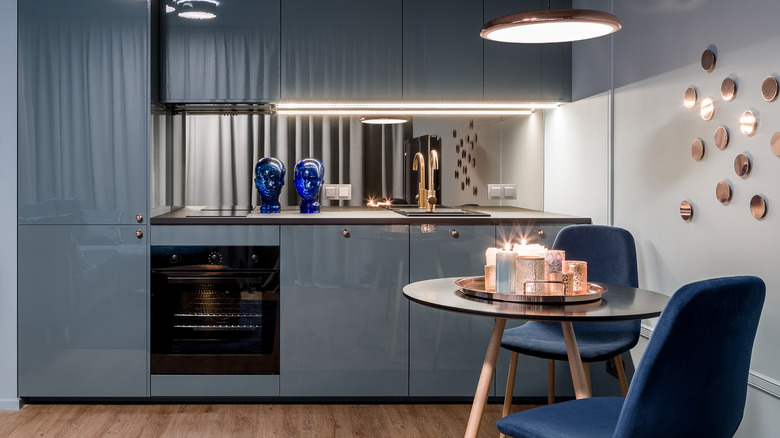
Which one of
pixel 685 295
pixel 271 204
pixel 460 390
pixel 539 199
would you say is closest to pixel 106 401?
pixel 271 204

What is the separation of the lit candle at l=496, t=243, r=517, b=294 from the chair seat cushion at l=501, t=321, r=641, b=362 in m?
0.68

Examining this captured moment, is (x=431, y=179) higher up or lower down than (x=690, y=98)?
lower down

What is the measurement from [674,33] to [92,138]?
8.40 ft

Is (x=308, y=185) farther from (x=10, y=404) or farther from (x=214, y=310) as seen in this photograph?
(x=10, y=404)

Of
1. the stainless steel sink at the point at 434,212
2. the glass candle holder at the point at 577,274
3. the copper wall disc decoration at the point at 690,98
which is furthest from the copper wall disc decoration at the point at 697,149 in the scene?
the stainless steel sink at the point at 434,212

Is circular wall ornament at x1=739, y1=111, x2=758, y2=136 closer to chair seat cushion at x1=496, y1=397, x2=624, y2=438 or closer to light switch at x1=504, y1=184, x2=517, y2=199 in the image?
chair seat cushion at x1=496, y1=397, x2=624, y2=438

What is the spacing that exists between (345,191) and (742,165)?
2.25 meters

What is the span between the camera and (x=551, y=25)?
2.24 meters

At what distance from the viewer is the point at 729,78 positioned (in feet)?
7.95

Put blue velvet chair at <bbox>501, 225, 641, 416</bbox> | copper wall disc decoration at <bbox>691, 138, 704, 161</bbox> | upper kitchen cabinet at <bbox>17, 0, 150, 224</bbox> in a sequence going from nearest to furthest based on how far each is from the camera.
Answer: copper wall disc decoration at <bbox>691, 138, 704, 161</bbox>, blue velvet chair at <bbox>501, 225, 641, 416</bbox>, upper kitchen cabinet at <bbox>17, 0, 150, 224</bbox>

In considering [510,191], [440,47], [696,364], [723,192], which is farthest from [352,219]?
[696,364]

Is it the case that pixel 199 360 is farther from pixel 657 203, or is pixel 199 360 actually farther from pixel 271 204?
pixel 657 203

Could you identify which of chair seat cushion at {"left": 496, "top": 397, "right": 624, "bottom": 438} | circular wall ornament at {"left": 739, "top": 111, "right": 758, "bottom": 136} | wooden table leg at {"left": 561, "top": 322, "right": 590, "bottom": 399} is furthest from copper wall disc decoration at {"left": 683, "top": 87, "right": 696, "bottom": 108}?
chair seat cushion at {"left": 496, "top": 397, "right": 624, "bottom": 438}

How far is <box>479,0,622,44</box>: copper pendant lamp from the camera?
6.91 ft
